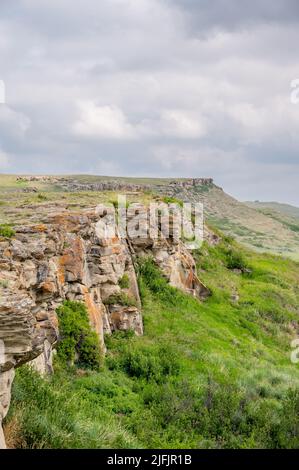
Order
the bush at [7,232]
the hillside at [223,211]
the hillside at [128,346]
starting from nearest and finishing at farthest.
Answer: the hillside at [128,346]
the bush at [7,232]
the hillside at [223,211]

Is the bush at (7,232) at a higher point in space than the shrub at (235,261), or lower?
higher

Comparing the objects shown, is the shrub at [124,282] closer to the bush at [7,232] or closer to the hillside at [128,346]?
the hillside at [128,346]

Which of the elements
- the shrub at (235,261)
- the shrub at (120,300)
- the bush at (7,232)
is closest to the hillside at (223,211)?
the shrub at (235,261)

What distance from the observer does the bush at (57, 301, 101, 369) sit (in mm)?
15516

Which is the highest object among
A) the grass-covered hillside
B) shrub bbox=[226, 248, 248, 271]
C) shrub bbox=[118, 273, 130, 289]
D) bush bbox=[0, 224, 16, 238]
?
bush bbox=[0, 224, 16, 238]

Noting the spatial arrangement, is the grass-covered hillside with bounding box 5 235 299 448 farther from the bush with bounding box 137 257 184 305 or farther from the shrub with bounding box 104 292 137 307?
the shrub with bounding box 104 292 137 307

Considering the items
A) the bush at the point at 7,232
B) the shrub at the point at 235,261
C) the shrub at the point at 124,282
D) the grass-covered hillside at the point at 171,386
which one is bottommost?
the grass-covered hillside at the point at 171,386

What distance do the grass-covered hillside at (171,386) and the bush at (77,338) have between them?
0.04m

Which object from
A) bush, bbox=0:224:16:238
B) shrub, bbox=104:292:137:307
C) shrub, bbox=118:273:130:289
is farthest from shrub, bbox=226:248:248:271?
bush, bbox=0:224:16:238

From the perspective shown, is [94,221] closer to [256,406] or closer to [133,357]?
[133,357]

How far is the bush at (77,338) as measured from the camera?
1552 cm

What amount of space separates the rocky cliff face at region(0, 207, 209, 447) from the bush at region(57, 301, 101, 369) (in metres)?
0.43

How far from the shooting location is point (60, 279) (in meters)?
16.3

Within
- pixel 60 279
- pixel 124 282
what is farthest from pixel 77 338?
pixel 124 282
